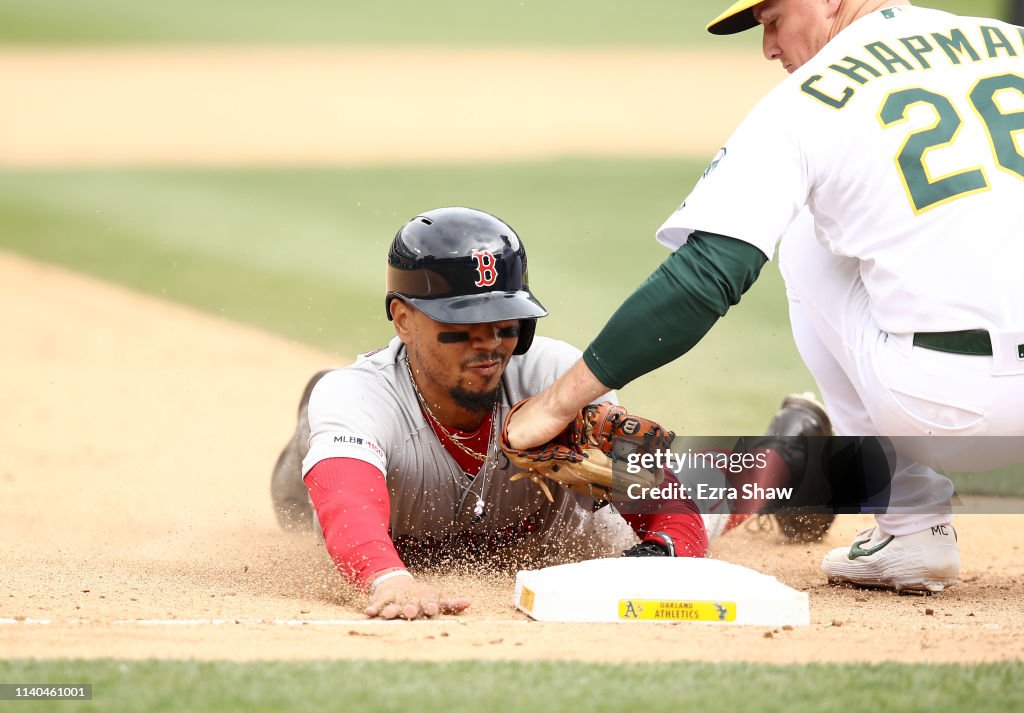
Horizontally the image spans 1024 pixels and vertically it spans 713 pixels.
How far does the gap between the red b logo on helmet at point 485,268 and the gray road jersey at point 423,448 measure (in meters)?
0.37

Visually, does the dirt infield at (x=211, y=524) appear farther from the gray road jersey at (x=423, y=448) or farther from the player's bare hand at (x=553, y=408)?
the player's bare hand at (x=553, y=408)

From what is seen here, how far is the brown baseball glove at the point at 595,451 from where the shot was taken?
→ 11.7 feet

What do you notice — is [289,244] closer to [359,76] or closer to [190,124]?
[190,124]

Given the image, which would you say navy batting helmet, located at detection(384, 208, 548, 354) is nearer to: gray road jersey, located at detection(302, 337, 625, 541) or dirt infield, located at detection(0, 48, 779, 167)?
gray road jersey, located at detection(302, 337, 625, 541)

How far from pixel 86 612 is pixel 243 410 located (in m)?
3.85

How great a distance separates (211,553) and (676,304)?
203cm

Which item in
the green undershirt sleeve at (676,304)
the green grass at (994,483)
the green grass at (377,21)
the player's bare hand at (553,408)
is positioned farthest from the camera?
the green grass at (377,21)

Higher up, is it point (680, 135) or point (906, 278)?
point (680, 135)

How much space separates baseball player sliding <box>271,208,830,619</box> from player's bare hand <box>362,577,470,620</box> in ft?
0.26

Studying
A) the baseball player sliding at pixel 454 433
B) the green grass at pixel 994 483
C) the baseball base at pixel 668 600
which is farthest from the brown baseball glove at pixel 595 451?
the green grass at pixel 994 483

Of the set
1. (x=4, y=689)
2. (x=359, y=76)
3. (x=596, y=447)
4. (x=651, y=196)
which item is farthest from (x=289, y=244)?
(x=359, y=76)

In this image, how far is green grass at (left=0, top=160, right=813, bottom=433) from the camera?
7.77 meters

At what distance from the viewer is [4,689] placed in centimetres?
267

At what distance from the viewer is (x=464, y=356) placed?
3832mm
